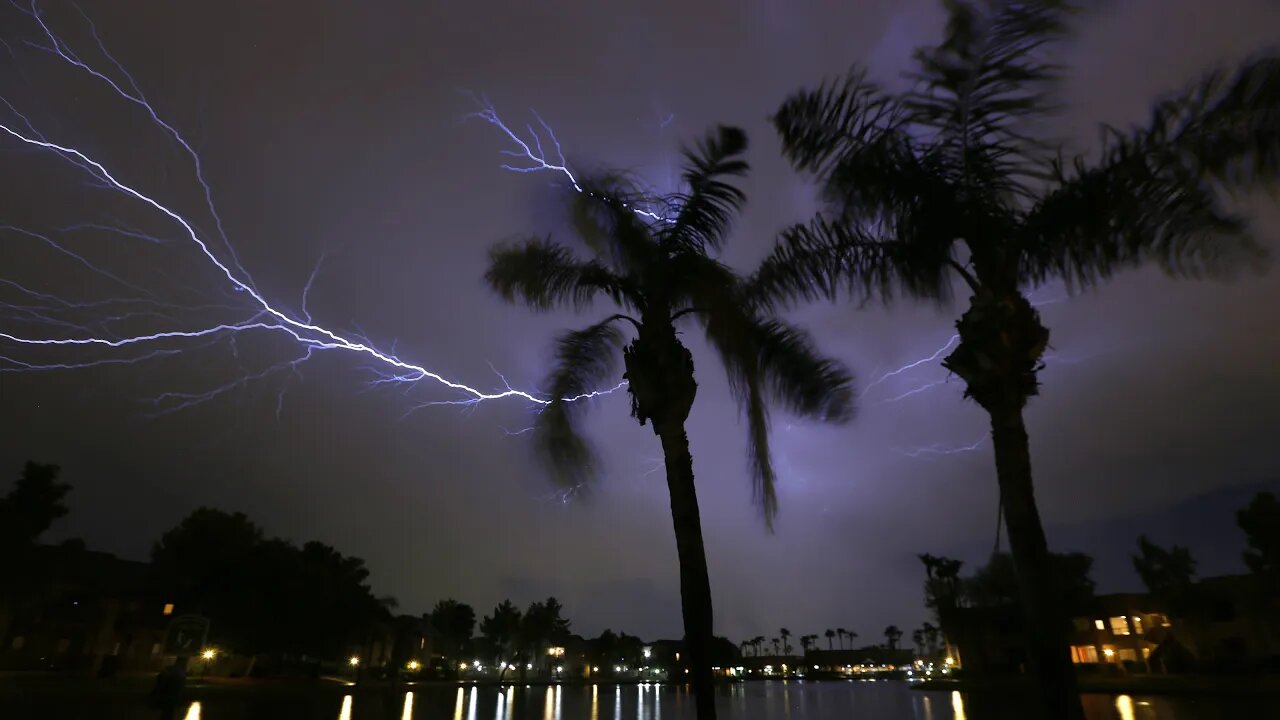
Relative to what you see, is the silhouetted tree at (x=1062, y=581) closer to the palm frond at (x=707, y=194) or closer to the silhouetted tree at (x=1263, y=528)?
the silhouetted tree at (x=1263, y=528)

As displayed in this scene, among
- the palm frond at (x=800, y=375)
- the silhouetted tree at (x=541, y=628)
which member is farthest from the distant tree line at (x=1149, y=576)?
the silhouetted tree at (x=541, y=628)

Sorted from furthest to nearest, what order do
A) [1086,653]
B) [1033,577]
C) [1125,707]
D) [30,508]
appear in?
[1086,653]
[30,508]
[1125,707]
[1033,577]

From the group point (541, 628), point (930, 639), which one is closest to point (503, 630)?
point (541, 628)

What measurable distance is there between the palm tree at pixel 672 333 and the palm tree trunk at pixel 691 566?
2 centimetres

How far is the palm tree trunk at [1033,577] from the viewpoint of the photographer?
18.5 ft

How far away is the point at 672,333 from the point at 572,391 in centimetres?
200

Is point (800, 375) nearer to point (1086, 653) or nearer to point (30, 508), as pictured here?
point (30, 508)

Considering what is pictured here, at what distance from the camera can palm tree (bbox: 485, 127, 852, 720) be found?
871 centimetres

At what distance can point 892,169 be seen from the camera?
7496 millimetres

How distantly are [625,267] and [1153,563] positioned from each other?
73.8 metres

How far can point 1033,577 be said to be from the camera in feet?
19.4

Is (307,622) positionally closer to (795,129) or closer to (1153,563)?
(795,129)

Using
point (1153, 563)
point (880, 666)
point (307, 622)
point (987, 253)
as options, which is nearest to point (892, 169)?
point (987, 253)

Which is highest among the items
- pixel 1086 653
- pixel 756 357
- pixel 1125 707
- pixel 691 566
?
pixel 756 357
